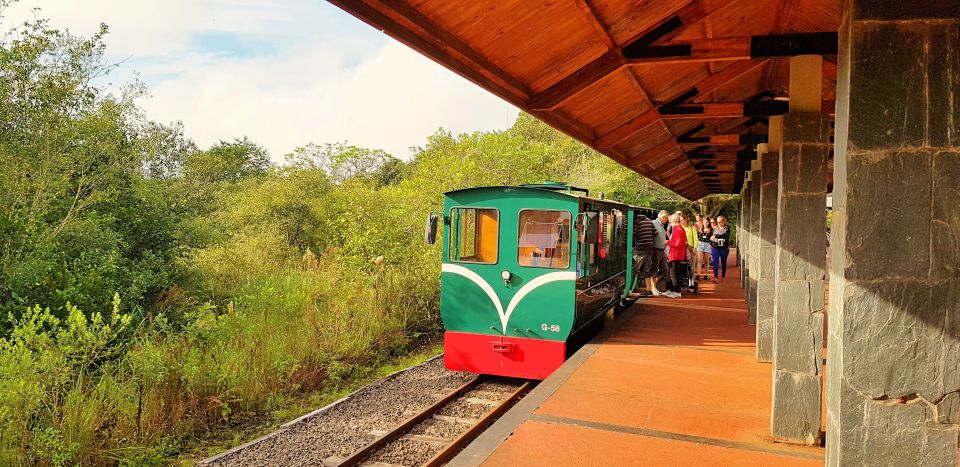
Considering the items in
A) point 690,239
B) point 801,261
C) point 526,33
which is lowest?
point 801,261

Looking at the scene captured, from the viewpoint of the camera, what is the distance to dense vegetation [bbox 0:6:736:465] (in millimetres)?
7086

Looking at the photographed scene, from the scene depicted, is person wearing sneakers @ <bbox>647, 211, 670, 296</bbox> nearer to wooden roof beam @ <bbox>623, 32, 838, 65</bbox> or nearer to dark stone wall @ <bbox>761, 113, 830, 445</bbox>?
dark stone wall @ <bbox>761, 113, 830, 445</bbox>

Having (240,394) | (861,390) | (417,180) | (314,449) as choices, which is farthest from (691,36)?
(417,180)

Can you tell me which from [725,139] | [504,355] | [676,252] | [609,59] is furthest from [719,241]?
[609,59]

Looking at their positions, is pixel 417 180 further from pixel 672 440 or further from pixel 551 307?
pixel 672 440

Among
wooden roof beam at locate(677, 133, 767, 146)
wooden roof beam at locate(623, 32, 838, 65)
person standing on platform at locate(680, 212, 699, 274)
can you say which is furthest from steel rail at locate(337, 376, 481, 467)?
person standing on platform at locate(680, 212, 699, 274)

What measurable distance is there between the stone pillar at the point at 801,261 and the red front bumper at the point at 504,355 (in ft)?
11.9

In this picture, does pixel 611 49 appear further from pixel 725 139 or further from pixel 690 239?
pixel 690 239

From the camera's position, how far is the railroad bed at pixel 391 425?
22.1 ft

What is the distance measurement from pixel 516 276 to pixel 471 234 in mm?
869

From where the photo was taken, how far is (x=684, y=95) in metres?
8.54

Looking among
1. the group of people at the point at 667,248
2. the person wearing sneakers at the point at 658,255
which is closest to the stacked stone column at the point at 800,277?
the group of people at the point at 667,248

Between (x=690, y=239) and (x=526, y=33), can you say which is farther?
(x=690, y=239)

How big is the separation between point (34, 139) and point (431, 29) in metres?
8.76
